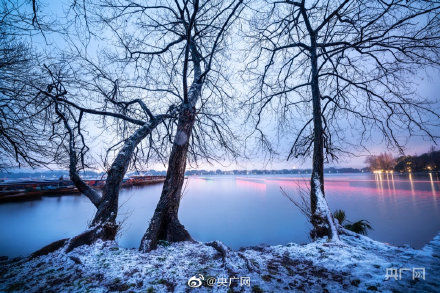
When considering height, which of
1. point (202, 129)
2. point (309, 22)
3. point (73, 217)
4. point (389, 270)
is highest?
point (309, 22)

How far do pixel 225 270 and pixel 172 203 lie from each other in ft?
6.13

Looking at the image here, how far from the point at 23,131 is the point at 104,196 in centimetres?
330

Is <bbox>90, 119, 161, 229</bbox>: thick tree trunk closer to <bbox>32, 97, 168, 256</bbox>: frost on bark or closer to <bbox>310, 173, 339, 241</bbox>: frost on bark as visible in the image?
<bbox>32, 97, 168, 256</bbox>: frost on bark

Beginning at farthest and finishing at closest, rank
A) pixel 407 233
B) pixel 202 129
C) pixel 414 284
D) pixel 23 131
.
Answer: pixel 407 233 < pixel 202 129 < pixel 23 131 < pixel 414 284

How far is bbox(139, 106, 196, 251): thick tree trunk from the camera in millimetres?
3598

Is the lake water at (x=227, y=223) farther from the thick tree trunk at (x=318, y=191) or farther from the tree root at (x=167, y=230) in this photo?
the tree root at (x=167, y=230)

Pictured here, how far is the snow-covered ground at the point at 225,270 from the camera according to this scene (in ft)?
7.05

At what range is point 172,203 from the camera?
386cm

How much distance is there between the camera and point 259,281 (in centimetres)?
235

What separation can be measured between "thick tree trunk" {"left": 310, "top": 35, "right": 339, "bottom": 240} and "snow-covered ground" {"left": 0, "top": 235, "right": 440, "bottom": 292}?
585mm

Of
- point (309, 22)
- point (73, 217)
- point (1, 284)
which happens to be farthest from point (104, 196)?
point (73, 217)

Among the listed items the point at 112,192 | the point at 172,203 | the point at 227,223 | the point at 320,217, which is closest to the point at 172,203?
the point at 172,203

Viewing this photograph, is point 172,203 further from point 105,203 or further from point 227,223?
point 227,223

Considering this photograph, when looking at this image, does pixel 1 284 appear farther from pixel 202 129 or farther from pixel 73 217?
pixel 73 217
